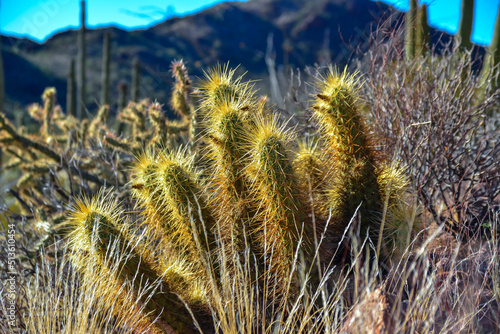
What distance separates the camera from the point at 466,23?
16.1ft

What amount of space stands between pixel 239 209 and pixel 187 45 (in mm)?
28716

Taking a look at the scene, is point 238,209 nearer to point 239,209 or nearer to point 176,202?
point 239,209

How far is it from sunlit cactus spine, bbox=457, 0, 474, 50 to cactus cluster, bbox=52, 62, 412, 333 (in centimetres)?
299

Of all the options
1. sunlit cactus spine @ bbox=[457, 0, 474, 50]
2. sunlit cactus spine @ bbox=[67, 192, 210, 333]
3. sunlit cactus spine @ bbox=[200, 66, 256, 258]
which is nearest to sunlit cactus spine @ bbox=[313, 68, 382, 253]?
sunlit cactus spine @ bbox=[200, 66, 256, 258]

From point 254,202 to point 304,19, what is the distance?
3894cm

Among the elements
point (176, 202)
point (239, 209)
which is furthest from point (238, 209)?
point (176, 202)

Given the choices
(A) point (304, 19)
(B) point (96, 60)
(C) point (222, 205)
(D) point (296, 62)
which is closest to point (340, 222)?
(C) point (222, 205)

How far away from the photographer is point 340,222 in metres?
2.83

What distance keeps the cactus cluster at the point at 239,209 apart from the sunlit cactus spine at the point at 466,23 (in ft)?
9.79

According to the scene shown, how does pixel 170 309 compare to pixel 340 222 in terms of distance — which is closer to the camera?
pixel 170 309

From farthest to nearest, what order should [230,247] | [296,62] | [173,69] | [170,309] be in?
[296,62] < [173,69] < [230,247] < [170,309]

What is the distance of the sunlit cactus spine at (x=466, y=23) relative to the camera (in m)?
4.90

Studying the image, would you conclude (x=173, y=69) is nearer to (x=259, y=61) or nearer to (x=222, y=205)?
(x=222, y=205)

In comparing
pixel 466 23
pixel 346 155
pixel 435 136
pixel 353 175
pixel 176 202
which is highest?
pixel 466 23
